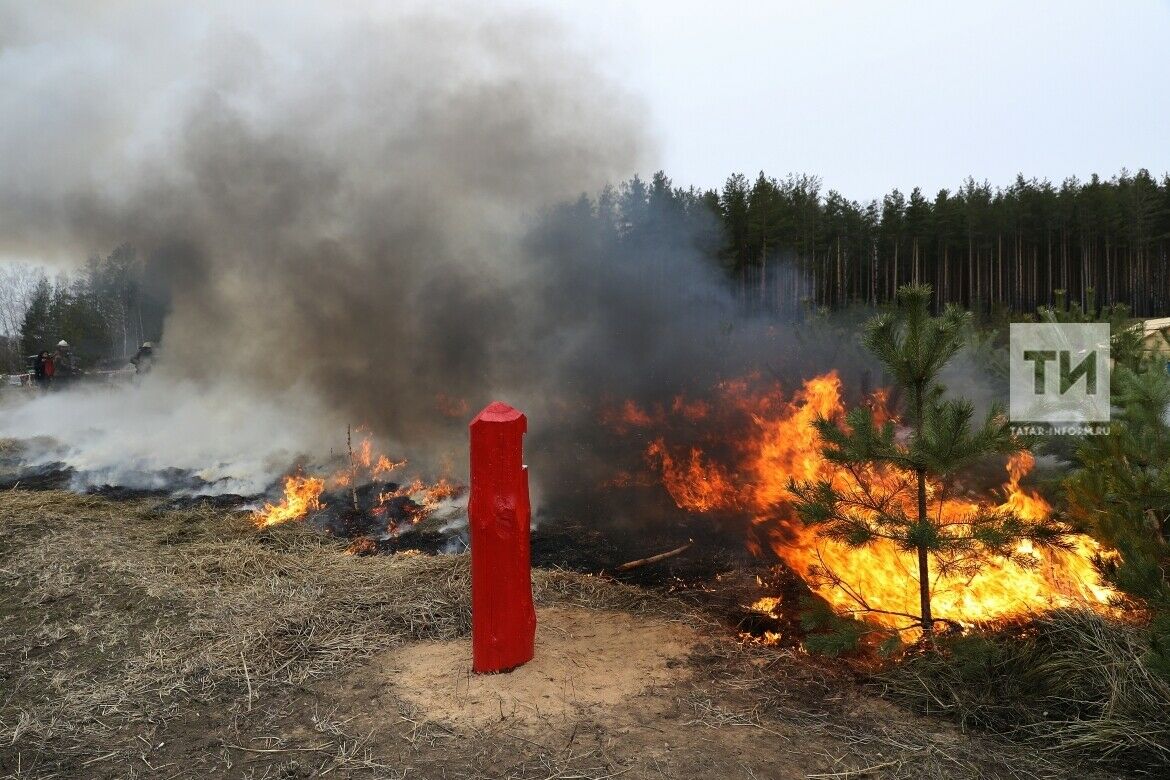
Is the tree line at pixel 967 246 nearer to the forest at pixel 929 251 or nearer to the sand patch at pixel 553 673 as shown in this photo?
the forest at pixel 929 251

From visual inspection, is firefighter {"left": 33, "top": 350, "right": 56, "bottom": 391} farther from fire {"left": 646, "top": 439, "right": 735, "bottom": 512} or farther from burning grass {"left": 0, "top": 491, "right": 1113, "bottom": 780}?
fire {"left": 646, "top": 439, "right": 735, "bottom": 512}

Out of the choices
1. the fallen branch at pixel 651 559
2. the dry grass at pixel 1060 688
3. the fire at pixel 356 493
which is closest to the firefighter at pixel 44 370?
the fire at pixel 356 493

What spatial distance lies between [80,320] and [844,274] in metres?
54.7

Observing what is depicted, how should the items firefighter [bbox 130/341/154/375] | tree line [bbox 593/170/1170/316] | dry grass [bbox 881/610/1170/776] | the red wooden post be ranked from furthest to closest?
tree line [bbox 593/170/1170/316] → firefighter [bbox 130/341/154/375] → the red wooden post → dry grass [bbox 881/610/1170/776]

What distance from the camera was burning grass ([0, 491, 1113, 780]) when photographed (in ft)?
10.6

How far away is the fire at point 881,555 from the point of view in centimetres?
435

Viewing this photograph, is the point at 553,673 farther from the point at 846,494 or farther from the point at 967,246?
the point at 967,246

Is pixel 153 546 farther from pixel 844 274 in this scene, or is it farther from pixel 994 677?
pixel 844 274

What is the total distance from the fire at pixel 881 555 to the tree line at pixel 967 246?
2944 cm

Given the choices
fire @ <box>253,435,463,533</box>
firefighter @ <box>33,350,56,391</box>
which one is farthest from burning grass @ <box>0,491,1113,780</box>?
firefighter @ <box>33,350,56,391</box>

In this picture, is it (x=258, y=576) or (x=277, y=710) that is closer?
(x=277, y=710)

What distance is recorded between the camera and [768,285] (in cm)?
4009

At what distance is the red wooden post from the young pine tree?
186 centimetres

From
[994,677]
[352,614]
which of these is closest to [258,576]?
[352,614]
